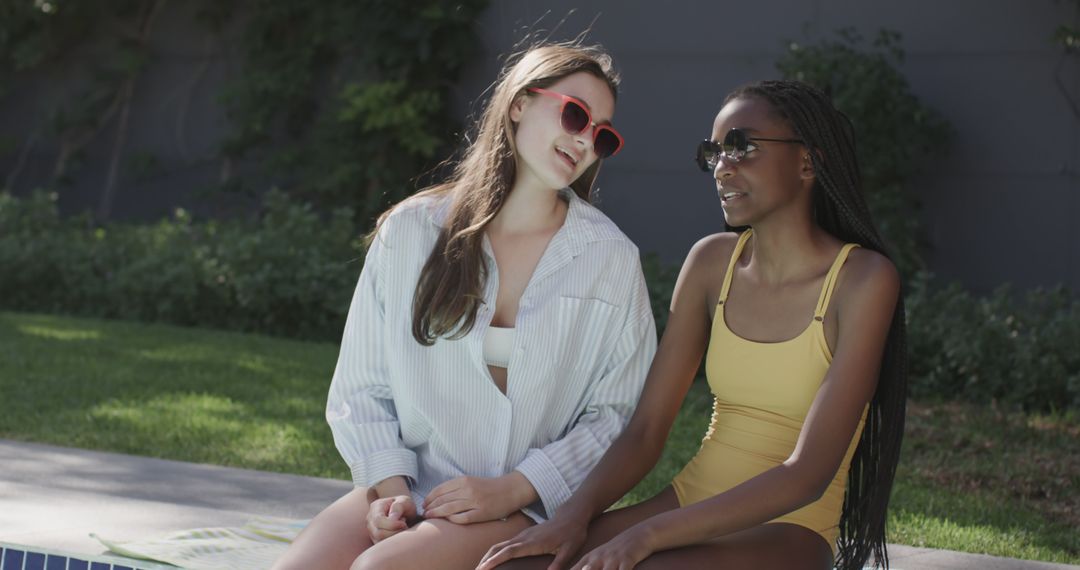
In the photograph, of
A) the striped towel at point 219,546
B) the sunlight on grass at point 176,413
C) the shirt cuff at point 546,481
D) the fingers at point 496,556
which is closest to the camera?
the fingers at point 496,556

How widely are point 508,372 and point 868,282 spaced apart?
0.87 metres

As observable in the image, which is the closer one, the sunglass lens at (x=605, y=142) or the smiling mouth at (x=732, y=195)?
the smiling mouth at (x=732, y=195)

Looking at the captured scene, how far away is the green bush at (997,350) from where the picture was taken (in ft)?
23.2

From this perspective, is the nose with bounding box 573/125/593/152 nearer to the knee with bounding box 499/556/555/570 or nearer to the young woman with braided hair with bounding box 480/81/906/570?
the young woman with braided hair with bounding box 480/81/906/570

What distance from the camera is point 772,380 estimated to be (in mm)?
3072

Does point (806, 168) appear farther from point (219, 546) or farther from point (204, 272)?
point (204, 272)

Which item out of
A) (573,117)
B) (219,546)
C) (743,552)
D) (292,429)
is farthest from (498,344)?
(292,429)

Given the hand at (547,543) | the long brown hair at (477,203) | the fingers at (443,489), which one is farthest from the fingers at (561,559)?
the long brown hair at (477,203)

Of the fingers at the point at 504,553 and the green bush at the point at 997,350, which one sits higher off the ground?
the green bush at the point at 997,350

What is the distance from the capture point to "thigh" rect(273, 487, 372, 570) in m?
3.09

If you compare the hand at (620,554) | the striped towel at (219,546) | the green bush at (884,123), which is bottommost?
the striped towel at (219,546)

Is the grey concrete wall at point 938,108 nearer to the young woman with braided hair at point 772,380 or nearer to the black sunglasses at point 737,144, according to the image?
the young woman with braided hair at point 772,380

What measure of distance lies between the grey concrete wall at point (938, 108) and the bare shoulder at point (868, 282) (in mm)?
6154

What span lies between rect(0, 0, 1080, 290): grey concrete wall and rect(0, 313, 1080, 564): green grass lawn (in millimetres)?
2395
